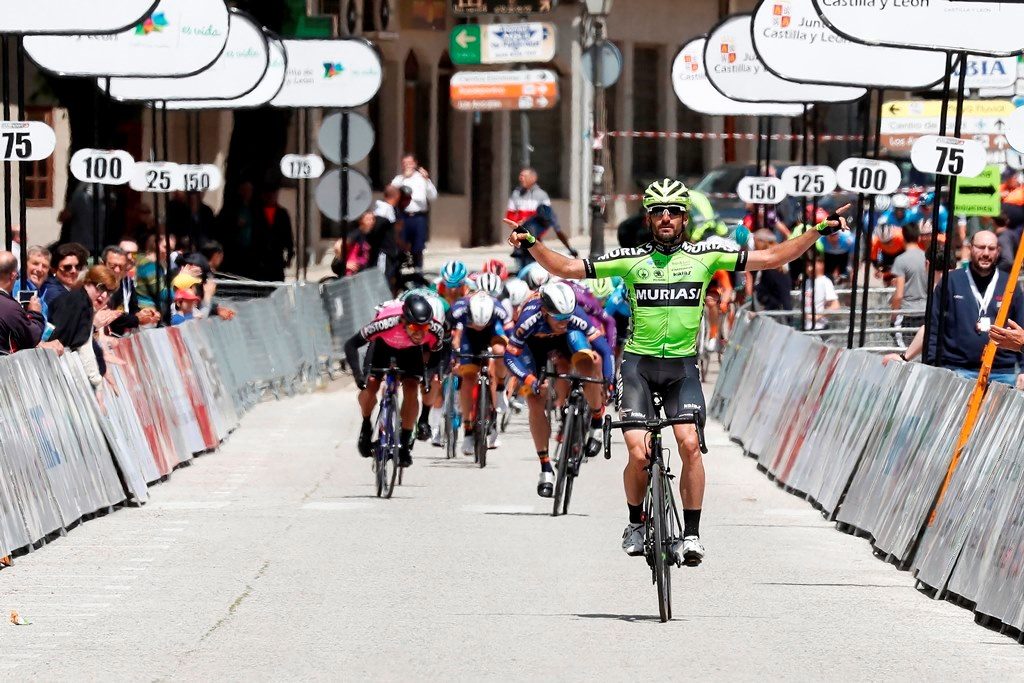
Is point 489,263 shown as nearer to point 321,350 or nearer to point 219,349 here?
point 219,349

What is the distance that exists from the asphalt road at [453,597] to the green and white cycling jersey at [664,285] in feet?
4.27

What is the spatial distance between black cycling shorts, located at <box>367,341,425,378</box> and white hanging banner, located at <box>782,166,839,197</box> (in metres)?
6.51

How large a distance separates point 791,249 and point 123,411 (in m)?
6.77

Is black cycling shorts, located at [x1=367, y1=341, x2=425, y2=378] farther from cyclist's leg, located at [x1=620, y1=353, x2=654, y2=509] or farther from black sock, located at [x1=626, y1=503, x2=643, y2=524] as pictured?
black sock, located at [x1=626, y1=503, x2=643, y2=524]

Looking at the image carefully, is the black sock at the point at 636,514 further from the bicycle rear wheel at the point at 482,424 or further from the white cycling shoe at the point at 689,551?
the bicycle rear wheel at the point at 482,424

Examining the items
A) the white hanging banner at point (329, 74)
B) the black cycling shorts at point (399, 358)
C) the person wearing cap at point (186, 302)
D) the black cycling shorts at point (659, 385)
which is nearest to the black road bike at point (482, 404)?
the black cycling shorts at point (399, 358)

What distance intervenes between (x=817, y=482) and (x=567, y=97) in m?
31.9

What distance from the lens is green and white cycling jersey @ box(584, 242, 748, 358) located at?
38.1 feet

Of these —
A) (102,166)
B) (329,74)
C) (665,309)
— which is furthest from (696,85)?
(665,309)

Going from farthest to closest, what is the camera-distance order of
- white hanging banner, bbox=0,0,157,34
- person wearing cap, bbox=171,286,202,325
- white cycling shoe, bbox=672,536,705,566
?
person wearing cap, bbox=171,286,202,325 < white hanging banner, bbox=0,0,157,34 < white cycling shoe, bbox=672,536,705,566

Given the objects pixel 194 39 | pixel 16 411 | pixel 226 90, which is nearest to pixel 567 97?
pixel 226 90

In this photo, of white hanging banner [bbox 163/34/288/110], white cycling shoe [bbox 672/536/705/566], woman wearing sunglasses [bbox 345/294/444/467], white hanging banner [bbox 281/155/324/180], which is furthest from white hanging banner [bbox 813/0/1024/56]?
white hanging banner [bbox 281/155/324/180]

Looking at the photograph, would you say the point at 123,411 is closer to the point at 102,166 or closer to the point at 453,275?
the point at 102,166

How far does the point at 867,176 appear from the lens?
17.0 m
